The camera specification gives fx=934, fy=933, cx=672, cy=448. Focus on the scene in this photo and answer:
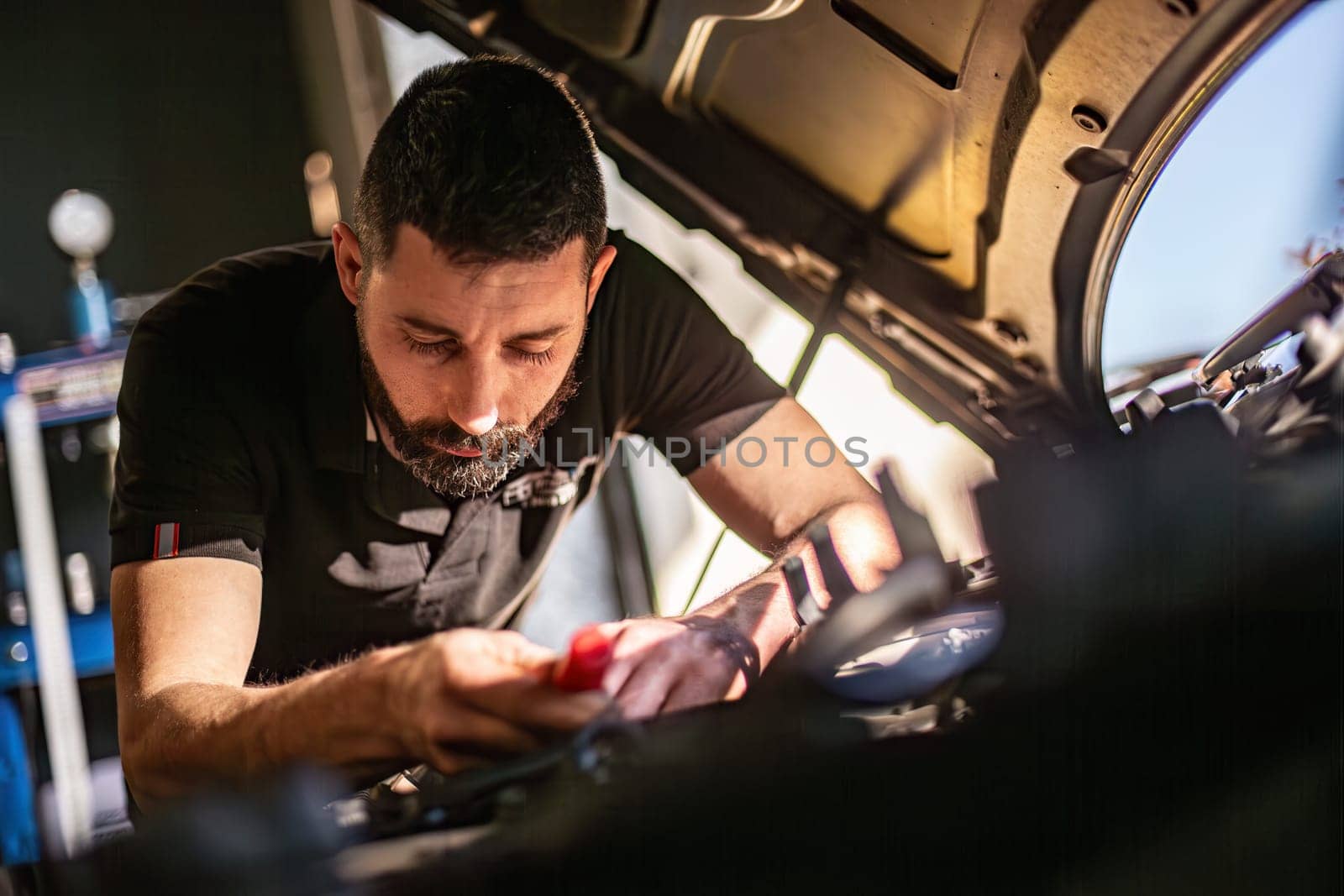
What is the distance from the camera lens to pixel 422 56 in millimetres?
1992

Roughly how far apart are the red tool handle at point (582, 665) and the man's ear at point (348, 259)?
50 centimetres

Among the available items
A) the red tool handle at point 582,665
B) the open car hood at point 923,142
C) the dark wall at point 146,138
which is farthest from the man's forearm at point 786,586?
the dark wall at point 146,138

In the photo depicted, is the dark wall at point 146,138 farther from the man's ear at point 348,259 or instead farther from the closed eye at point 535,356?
the closed eye at point 535,356

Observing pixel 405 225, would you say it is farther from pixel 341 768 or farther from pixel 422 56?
pixel 422 56

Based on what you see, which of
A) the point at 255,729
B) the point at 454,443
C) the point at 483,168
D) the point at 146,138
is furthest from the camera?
→ the point at 146,138

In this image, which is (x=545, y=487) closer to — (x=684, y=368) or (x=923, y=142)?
(x=684, y=368)

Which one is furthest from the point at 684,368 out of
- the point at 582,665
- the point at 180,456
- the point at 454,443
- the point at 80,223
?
the point at 80,223

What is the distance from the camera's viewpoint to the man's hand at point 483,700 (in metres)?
0.46

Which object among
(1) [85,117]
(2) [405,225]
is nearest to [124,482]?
(2) [405,225]

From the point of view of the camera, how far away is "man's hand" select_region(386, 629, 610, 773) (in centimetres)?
46

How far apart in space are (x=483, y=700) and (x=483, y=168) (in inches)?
17.2

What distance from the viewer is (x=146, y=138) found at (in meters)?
1.67

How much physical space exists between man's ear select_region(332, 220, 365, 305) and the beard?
32 mm

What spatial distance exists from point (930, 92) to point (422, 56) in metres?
1.45
